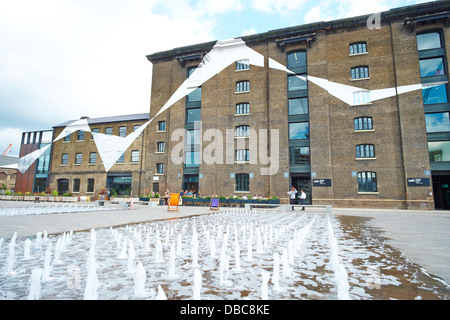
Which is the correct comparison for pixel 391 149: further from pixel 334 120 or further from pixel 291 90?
pixel 291 90

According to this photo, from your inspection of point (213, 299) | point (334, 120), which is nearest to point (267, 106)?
point (334, 120)

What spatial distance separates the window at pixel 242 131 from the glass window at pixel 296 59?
7962 millimetres

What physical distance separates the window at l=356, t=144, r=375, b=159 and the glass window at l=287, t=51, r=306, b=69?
33.9 ft

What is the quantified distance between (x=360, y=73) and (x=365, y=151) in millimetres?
7726

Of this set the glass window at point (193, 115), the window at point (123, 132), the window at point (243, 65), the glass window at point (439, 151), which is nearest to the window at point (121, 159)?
the window at point (123, 132)

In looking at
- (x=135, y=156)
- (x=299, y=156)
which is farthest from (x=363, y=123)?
(x=135, y=156)

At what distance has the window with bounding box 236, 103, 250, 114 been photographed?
27372mm

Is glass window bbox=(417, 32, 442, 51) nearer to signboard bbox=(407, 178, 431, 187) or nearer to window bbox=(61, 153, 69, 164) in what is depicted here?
signboard bbox=(407, 178, 431, 187)

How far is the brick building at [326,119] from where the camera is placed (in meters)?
21.3

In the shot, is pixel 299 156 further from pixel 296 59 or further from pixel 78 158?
pixel 78 158

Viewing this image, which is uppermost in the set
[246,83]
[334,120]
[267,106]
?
[246,83]

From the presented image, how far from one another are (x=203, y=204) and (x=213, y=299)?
21.6m

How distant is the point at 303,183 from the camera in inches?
1021

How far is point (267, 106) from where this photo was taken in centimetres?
2644
